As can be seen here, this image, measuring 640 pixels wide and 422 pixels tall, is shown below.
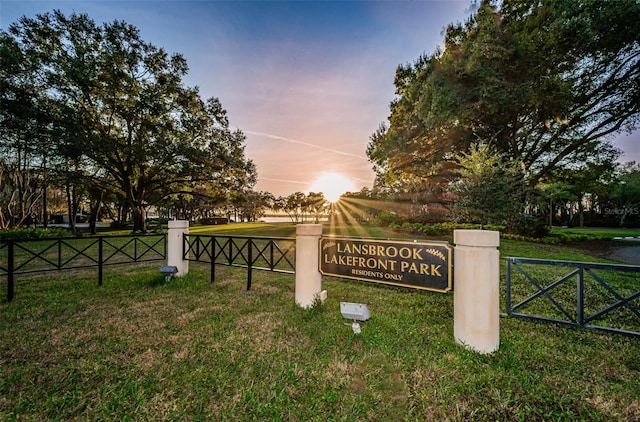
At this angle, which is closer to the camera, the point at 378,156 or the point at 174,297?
the point at 174,297

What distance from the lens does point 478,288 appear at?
10.3 ft

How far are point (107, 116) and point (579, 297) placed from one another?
2737cm

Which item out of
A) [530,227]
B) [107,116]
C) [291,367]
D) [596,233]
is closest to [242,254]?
[291,367]

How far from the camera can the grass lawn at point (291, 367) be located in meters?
2.29

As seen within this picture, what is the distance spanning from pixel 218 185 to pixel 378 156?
1500 centimetres

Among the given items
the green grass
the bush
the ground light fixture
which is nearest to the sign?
the ground light fixture

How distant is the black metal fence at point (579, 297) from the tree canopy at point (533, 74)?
29.7 ft

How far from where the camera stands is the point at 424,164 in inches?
758

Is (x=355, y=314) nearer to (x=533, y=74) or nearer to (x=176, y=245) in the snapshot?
(x=176, y=245)

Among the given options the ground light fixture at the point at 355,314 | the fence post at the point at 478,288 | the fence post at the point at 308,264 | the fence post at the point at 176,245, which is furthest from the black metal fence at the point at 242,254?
the fence post at the point at 478,288

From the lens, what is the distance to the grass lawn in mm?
2293

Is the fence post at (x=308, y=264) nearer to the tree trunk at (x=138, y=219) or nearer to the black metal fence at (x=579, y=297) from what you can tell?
the black metal fence at (x=579, y=297)

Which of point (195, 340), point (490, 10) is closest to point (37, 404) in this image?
point (195, 340)

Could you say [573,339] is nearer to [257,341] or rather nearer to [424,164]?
[257,341]
